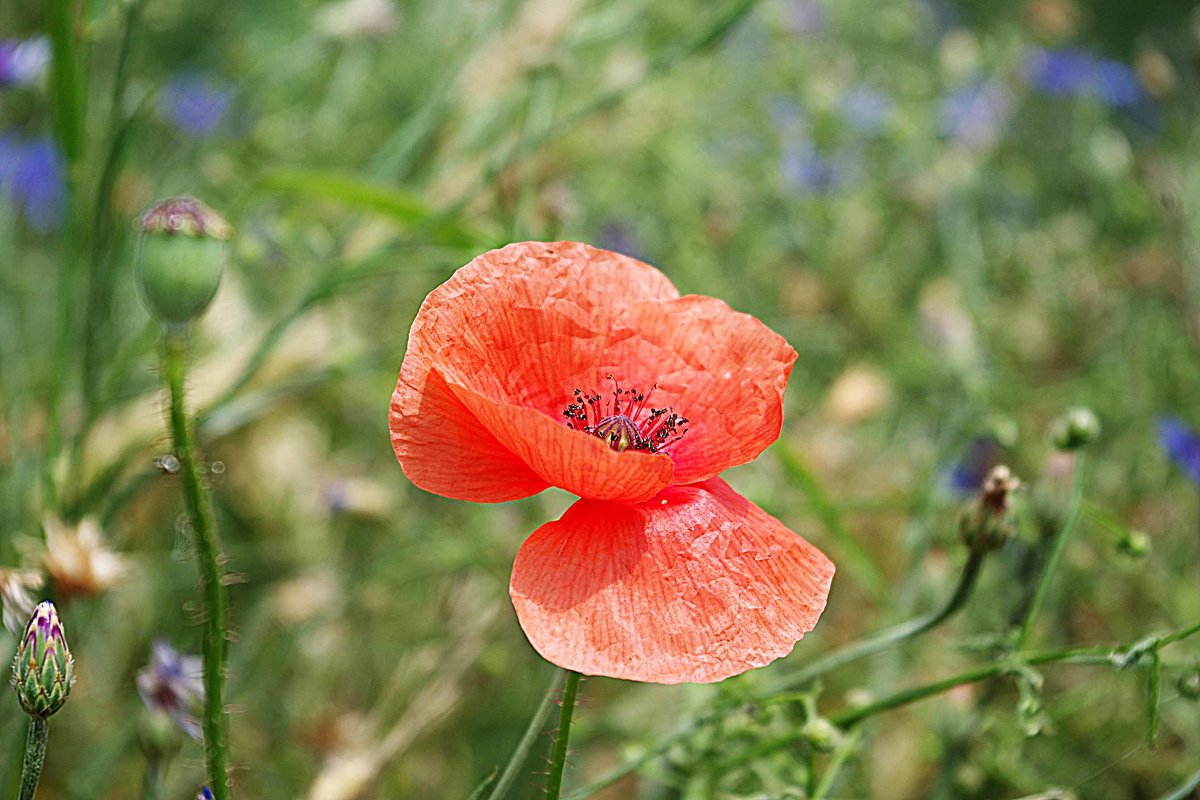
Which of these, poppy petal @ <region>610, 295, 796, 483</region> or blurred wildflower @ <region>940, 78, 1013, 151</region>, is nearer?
poppy petal @ <region>610, 295, 796, 483</region>

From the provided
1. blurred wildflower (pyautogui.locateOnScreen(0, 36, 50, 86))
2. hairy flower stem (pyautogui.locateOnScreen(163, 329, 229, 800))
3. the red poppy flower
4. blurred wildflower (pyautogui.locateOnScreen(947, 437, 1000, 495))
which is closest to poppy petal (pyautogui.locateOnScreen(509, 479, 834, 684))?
the red poppy flower

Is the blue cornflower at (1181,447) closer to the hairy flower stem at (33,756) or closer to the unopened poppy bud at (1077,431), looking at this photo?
the unopened poppy bud at (1077,431)

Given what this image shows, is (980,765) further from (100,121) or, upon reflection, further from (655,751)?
(100,121)

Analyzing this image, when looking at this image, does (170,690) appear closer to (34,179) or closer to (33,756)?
(33,756)

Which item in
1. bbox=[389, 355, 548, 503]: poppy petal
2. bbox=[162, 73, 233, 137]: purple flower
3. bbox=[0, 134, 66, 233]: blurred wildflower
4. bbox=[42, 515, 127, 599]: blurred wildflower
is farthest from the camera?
bbox=[162, 73, 233, 137]: purple flower

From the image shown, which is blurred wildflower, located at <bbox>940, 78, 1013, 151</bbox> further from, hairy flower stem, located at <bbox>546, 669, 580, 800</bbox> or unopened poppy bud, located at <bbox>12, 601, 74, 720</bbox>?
unopened poppy bud, located at <bbox>12, 601, 74, 720</bbox>

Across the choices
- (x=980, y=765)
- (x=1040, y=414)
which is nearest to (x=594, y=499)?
(x=980, y=765)
